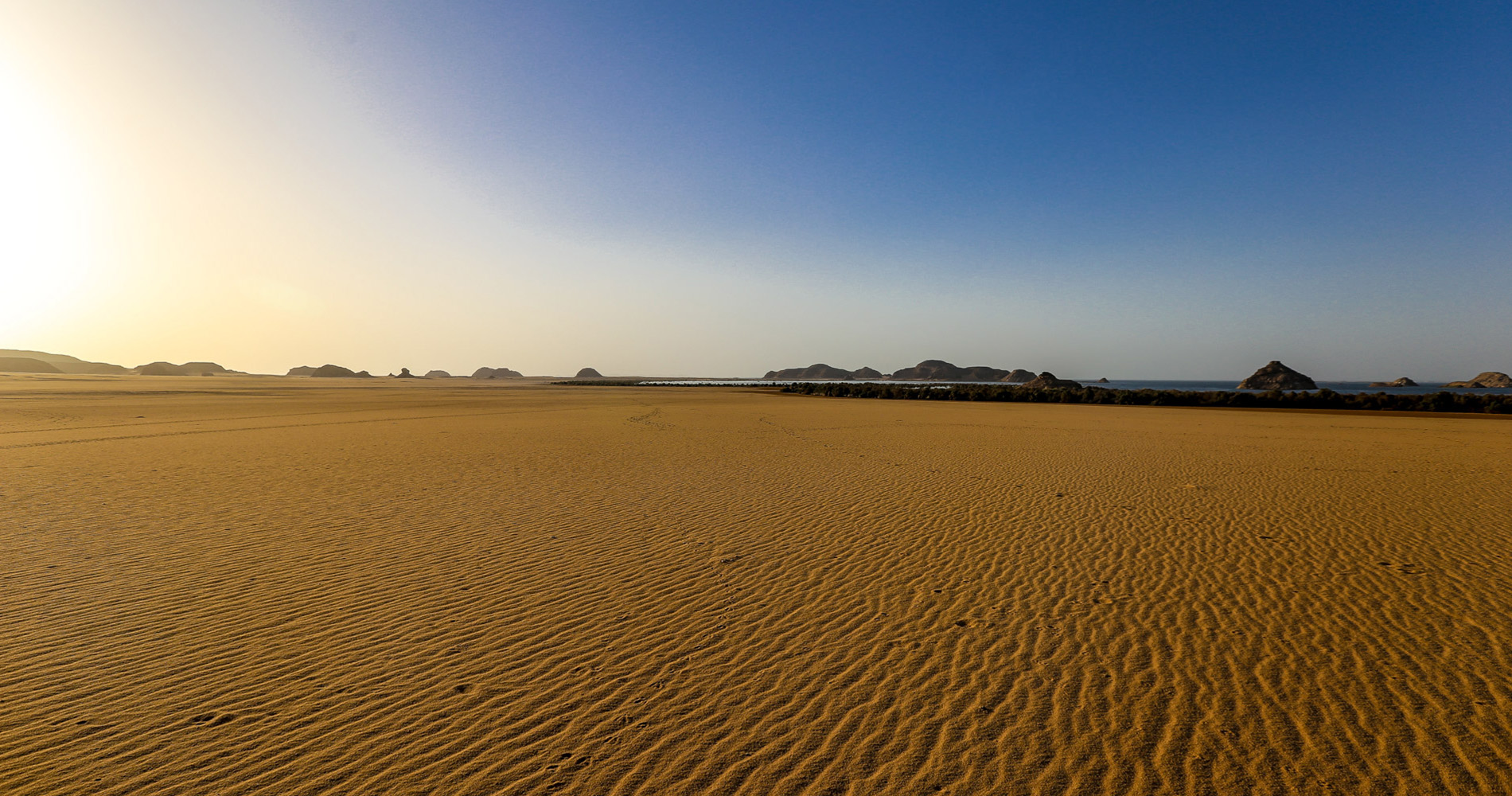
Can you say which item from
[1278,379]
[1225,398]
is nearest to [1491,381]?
[1278,379]

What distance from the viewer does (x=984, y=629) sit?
593 cm

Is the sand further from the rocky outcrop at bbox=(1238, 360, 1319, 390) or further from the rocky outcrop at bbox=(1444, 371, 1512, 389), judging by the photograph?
the rocky outcrop at bbox=(1444, 371, 1512, 389)

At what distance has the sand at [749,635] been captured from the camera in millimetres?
3844

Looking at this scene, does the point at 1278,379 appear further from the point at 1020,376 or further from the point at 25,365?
the point at 25,365

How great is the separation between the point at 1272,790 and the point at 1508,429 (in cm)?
3622

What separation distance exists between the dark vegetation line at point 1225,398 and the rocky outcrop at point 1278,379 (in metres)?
76.7

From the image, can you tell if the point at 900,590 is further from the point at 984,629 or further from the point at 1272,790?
the point at 1272,790

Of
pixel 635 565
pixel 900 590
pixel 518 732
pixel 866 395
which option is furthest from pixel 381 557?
pixel 866 395

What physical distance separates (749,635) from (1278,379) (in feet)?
450

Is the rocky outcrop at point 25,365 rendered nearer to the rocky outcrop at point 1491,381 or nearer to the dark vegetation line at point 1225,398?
the dark vegetation line at point 1225,398

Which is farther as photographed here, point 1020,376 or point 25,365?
point 1020,376

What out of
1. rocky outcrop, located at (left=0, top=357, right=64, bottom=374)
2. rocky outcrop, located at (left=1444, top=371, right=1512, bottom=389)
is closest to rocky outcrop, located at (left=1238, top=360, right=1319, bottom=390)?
rocky outcrop, located at (left=1444, top=371, right=1512, bottom=389)

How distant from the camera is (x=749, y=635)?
576 cm

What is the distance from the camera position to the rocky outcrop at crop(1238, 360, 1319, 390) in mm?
106750
